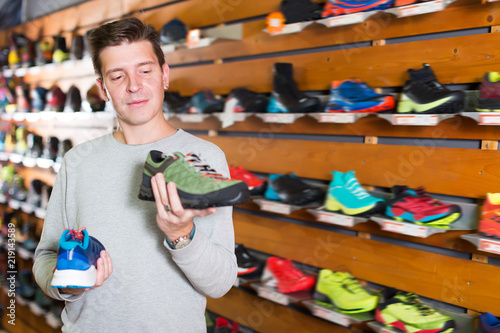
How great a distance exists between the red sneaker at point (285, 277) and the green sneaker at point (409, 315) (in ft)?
1.68

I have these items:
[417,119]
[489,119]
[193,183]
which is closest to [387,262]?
[417,119]

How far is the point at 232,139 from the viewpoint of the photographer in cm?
298

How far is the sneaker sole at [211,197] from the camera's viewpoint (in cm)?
100

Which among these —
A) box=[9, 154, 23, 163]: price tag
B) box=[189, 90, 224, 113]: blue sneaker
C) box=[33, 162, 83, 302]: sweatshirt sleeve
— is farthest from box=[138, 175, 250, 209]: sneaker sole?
box=[9, 154, 23, 163]: price tag

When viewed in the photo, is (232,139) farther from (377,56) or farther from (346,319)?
(346,319)

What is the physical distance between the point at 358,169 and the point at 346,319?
0.80 m

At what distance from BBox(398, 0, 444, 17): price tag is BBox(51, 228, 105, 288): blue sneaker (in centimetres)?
158

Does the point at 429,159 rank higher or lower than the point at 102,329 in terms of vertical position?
higher

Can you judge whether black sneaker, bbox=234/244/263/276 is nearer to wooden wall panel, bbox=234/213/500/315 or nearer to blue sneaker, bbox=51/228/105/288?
wooden wall panel, bbox=234/213/500/315

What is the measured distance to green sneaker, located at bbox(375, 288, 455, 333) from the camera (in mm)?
1741

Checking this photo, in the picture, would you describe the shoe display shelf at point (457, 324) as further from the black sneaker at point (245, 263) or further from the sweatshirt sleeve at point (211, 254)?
the sweatshirt sleeve at point (211, 254)

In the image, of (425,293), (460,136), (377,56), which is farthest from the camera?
(377,56)

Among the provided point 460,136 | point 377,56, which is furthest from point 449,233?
point 377,56

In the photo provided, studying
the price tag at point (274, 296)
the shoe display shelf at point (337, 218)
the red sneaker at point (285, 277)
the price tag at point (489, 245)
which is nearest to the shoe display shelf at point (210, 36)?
the shoe display shelf at point (337, 218)
